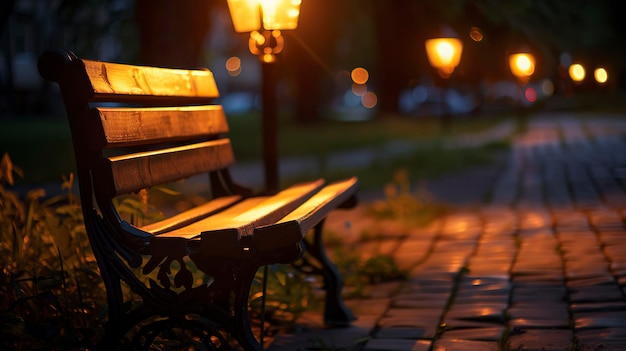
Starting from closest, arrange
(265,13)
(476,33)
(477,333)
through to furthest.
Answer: (477,333)
(265,13)
(476,33)

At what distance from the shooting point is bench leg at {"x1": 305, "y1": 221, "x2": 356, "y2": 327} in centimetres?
512

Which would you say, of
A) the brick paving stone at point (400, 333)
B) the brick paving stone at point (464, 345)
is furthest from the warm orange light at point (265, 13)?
the brick paving stone at point (464, 345)

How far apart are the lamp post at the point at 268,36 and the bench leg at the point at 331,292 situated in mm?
1117

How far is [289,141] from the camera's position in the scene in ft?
79.9

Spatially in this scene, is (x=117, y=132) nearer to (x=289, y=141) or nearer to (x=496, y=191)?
(x=496, y=191)

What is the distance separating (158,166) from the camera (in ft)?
15.0

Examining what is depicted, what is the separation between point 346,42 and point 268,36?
48848 millimetres

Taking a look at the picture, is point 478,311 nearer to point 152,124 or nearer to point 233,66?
point 152,124

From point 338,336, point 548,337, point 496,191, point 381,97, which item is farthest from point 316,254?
point 381,97

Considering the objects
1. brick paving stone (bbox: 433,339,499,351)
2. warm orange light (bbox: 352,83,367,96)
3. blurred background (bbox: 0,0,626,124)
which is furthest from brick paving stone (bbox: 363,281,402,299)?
warm orange light (bbox: 352,83,367,96)

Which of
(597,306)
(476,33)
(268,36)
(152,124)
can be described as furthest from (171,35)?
(597,306)

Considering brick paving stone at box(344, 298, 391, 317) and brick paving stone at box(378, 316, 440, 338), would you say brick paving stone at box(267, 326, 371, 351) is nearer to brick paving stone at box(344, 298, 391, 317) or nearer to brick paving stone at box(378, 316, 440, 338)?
brick paving stone at box(378, 316, 440, 338)

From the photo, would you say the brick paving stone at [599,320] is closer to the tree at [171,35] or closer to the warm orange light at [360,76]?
the tree at [171,35]

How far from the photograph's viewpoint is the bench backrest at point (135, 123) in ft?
12.9
